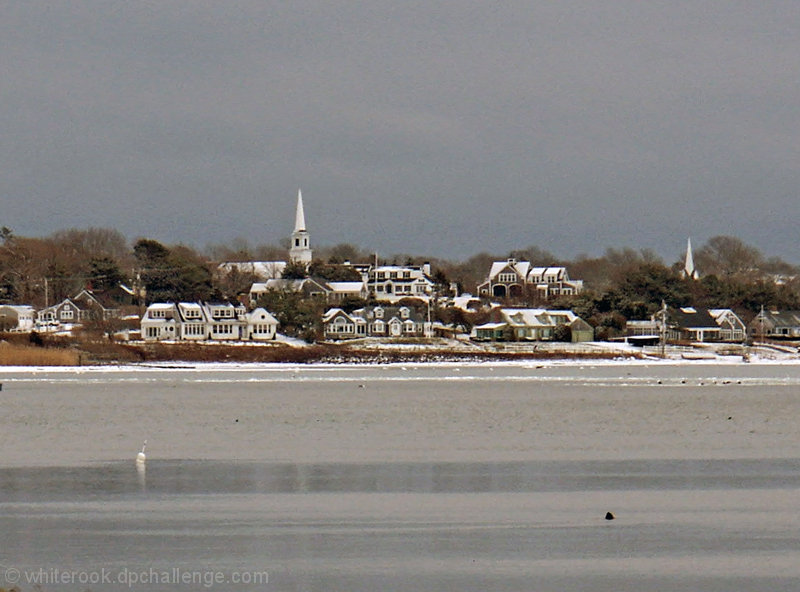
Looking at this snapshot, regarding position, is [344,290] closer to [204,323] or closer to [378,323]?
[378,323]

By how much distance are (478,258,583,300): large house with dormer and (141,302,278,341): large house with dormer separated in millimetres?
37746

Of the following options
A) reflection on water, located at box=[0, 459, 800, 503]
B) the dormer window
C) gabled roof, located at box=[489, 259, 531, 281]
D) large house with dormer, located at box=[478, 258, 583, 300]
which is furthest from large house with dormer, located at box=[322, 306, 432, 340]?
reflection on water, located at box=[0, 459, 800, 503]

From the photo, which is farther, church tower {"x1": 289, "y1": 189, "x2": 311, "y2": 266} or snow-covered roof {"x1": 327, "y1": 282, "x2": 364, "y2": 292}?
church tower {"x1": 289, "y1": 189, "x2": 311, "y2": 266}

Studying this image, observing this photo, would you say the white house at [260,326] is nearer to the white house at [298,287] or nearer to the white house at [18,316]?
the white house at [298,287]

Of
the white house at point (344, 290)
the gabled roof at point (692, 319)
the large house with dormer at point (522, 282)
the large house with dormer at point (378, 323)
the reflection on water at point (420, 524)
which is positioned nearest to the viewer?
the reflection on water at point (420, 524)

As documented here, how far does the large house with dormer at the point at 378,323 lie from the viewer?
9424cm

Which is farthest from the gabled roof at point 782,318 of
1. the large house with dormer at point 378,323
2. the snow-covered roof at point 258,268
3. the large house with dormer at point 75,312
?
the large house with dormer at point 75,312

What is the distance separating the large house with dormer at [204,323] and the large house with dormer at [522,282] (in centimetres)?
3775

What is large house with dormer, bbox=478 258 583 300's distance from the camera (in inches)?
4803

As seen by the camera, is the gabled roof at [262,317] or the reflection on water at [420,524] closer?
the reflection on water at [420,524]

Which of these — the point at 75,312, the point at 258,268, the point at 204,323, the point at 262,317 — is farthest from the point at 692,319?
the point at 258,268

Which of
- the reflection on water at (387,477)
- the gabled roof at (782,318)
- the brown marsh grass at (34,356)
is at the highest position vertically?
the gabled roof at (782,318)

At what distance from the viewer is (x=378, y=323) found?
315 feet

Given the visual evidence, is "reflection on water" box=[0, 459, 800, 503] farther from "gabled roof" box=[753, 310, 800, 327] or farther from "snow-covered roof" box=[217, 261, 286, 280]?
"snow-covered roof" box=[217, 261, 286, 280]
